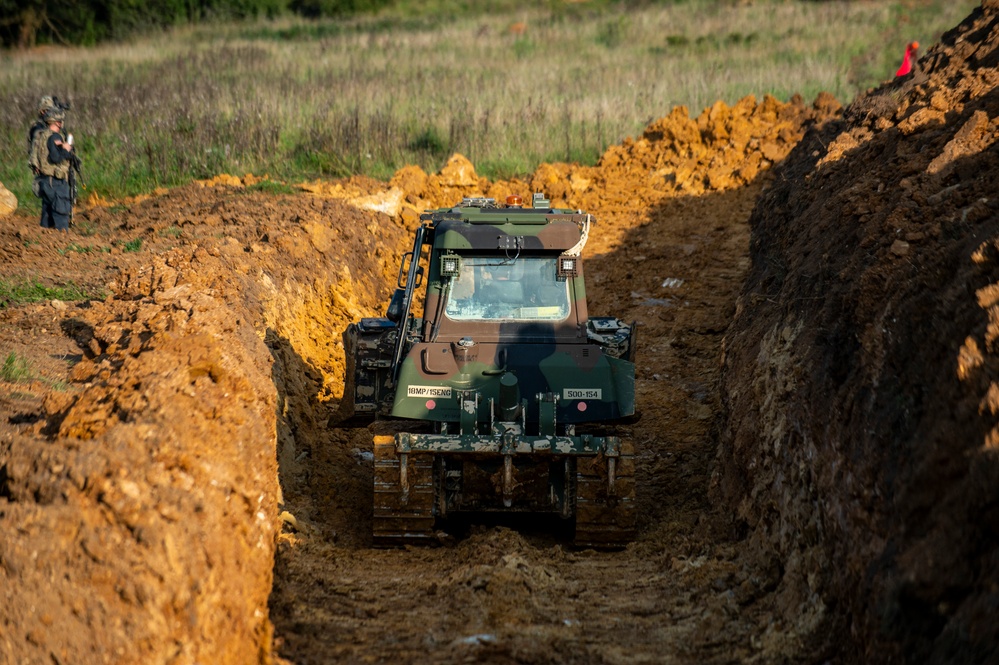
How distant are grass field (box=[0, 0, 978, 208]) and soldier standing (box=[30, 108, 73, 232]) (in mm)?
3458

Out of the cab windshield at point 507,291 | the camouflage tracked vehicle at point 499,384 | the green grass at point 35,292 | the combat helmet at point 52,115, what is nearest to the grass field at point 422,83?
the combat helmet at point 52,115

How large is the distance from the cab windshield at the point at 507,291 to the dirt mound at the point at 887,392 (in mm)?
1874

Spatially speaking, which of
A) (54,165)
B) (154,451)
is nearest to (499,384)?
(154,451)

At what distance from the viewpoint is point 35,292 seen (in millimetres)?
11188

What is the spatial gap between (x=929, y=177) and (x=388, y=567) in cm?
498

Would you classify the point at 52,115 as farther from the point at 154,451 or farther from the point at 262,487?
the point at 154,451

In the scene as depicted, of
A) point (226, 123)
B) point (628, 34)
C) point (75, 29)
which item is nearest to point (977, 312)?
point (226, 123)

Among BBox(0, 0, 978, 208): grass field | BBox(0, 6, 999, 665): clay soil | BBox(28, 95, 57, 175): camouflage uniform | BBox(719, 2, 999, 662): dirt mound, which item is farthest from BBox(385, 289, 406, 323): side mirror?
BBox(0, 0, 978, 208): grass field

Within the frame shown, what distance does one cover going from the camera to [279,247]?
41.9ft

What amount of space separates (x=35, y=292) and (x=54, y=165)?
14.0ft

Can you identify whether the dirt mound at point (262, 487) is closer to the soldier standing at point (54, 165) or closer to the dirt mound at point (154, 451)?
the dirt mound at point (154, 451)

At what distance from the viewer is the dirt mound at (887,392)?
4.23 meters

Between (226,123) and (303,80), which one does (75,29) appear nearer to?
(303,80)

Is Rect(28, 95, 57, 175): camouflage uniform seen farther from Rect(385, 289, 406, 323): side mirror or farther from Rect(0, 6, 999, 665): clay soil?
Rect(385, 289, 406, 323): side mirror
